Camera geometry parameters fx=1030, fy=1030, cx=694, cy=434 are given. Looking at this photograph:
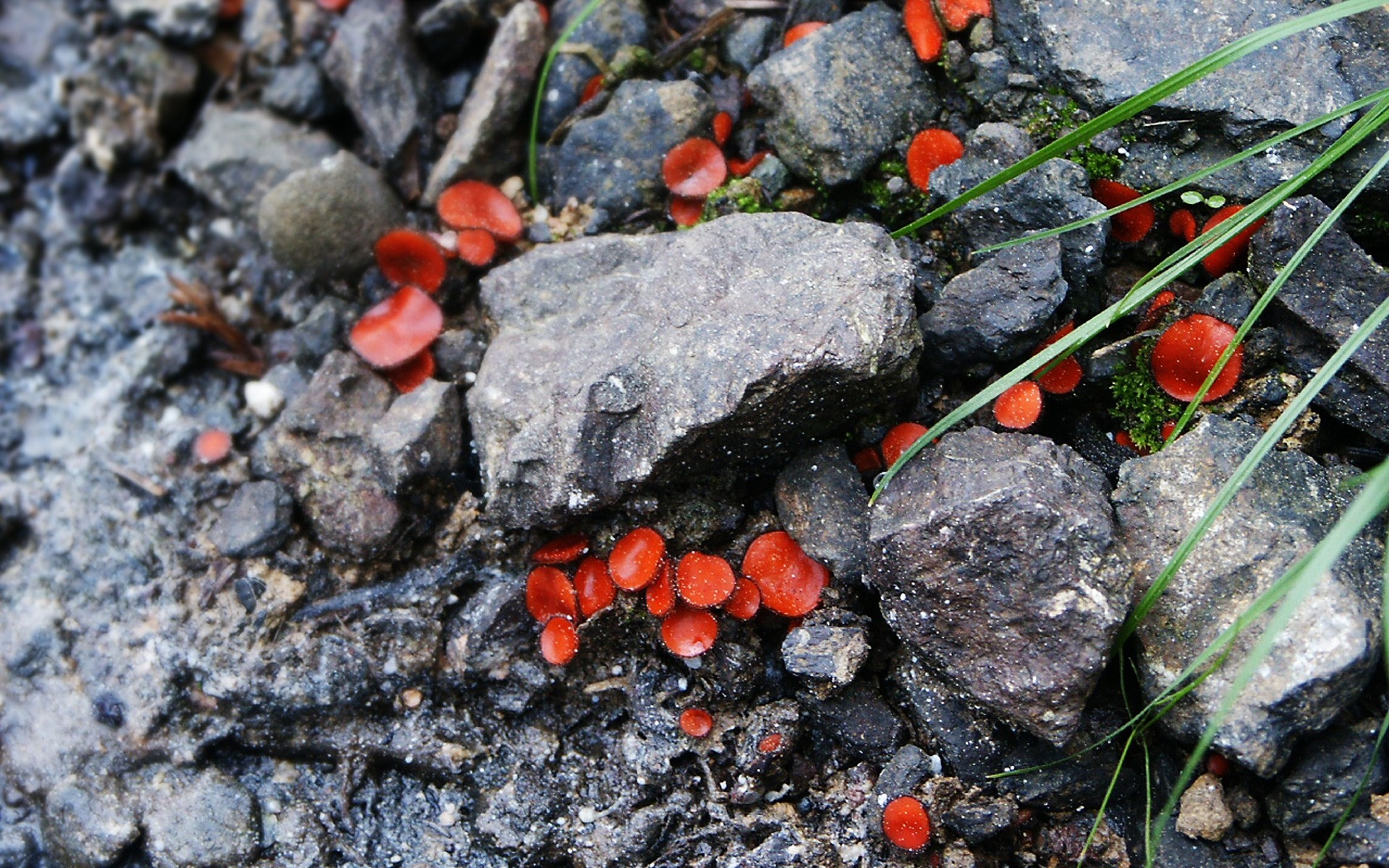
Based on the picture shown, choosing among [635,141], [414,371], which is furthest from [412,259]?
[635,141]

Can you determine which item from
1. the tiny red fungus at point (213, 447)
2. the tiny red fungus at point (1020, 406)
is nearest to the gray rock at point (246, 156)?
the tiny red fungus at point (213, 447)

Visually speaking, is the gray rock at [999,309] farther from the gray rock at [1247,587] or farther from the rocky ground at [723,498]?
the gray rock at [1247,587]

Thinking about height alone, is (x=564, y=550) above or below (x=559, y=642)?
above

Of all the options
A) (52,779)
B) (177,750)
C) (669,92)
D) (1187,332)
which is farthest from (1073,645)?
(52,779)

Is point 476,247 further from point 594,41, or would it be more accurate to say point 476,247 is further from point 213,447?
point 213,447

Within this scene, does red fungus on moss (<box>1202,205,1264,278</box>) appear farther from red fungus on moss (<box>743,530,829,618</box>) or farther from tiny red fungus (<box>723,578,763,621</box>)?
tiny red fungus (<box>723,578,763,621</box>)
